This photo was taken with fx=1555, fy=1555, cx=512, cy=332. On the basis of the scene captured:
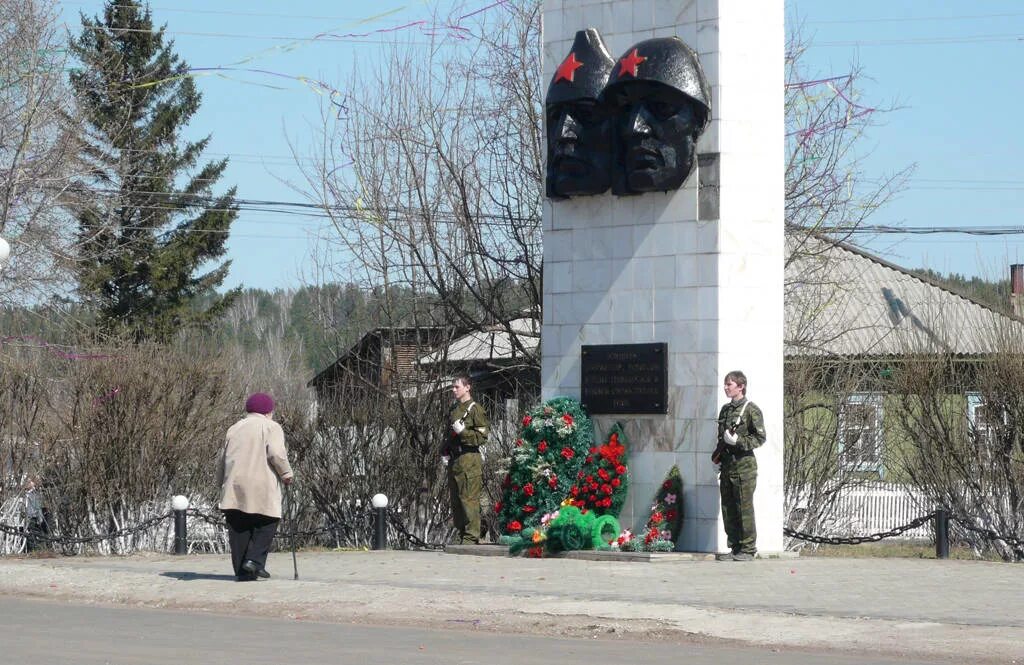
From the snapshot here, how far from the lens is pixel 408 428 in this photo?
71.8 ft

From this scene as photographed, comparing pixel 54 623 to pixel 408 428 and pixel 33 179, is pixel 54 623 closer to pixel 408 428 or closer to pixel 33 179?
pixel 408 428

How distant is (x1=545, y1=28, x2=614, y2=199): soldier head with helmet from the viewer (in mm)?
17359

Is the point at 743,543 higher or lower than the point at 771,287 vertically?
lower

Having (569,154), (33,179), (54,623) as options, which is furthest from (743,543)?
(33,179)

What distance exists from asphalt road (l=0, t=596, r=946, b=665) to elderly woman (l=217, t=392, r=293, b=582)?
1.99m

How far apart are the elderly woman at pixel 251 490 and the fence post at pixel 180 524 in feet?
13.4

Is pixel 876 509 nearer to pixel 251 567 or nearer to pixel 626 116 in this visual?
pixel 626 116

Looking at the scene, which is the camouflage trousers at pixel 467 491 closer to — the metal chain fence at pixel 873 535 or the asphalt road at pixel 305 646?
the metal chain fence at pixel 873 535

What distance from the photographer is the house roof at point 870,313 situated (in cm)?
1852

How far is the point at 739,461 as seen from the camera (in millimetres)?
15812

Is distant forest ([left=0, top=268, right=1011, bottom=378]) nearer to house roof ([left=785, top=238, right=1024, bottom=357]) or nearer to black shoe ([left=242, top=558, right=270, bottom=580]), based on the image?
house roof ([left=785, top=238, right=1024, bottom=357])

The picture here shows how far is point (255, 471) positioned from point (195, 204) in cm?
3299

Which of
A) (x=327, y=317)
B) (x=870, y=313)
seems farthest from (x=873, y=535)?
(x=870, y=313)

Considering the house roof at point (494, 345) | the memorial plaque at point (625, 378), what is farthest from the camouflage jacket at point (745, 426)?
the house roof at point (494, 345)
